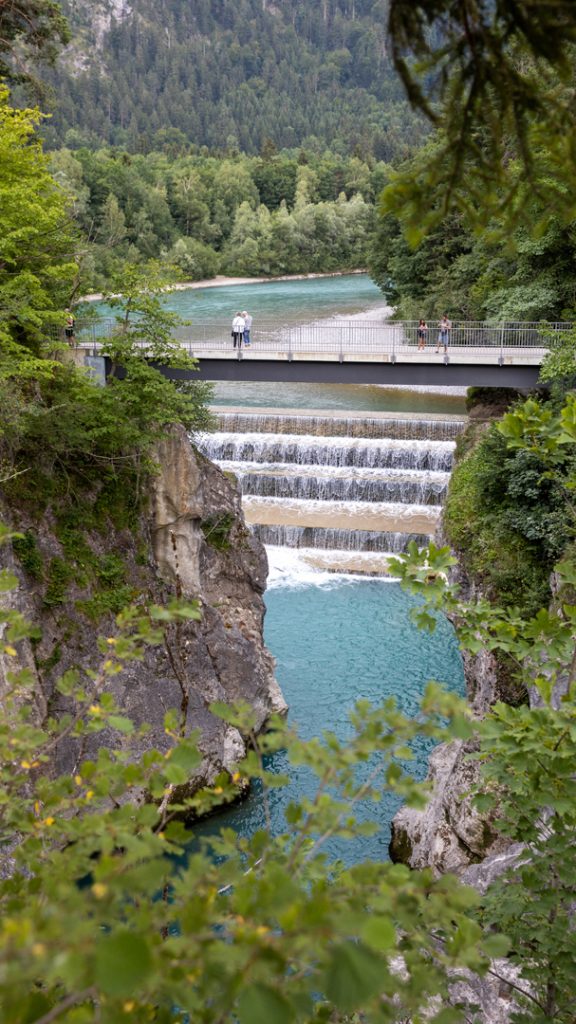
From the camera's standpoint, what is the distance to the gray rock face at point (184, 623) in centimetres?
1278

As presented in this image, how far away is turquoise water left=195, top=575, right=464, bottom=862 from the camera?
14.4 m

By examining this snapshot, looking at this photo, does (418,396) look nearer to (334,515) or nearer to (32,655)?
(334,515)

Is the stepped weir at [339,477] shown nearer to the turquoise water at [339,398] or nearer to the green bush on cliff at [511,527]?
the turquoise water at [339,398]

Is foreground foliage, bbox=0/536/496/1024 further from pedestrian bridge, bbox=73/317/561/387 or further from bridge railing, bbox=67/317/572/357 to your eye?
bridge railing, bbox=67/317/572/357

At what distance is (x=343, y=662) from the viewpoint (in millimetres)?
19109

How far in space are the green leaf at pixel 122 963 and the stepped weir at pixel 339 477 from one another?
843 inches

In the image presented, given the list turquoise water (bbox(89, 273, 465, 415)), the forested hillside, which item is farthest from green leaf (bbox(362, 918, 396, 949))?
the forested hillside

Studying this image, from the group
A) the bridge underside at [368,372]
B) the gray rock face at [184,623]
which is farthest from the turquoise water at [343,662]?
the bridge underside at [368,372]

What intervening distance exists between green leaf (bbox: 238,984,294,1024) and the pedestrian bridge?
2221cm

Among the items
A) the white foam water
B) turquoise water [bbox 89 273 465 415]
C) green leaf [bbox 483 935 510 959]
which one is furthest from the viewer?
turquoise water [bbox 89 273 465 415]

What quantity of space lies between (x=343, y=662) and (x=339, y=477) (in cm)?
868

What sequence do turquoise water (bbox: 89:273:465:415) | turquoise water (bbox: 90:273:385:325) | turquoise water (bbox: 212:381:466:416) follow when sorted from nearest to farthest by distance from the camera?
turquoise water (bbox: 212:381:466:416), turquoise water (bbox: 89:273:465:415), turquoise water (bbox: 90:273:385:325)

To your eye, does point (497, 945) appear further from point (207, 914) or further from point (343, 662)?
point (343, 662)

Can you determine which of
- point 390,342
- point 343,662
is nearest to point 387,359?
point 390,342
